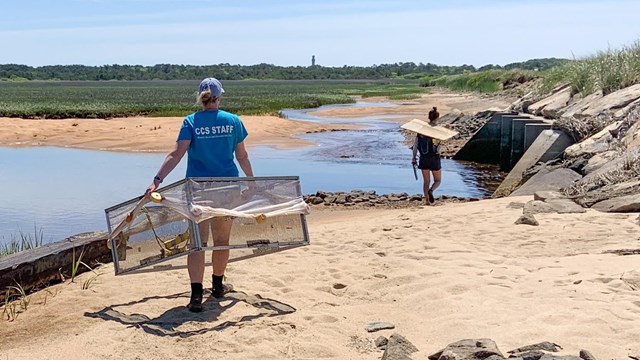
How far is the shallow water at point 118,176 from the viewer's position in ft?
42.0

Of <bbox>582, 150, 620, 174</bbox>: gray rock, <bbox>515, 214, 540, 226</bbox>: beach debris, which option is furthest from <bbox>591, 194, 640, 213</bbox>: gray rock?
<bbox>582, 150, 620, 174</bbox>: gray rock

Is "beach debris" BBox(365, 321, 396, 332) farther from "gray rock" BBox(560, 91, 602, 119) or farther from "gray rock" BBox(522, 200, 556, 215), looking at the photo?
"gray rock" BBox(560, 91, 602, 119)

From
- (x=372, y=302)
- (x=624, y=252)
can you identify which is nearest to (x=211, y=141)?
(x=372, y=302)

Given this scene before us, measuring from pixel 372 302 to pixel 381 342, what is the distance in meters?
1.03

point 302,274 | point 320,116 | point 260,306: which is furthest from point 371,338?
point 320,116

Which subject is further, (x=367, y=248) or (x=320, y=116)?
(x=320, y=116)

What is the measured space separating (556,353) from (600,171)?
269 inches

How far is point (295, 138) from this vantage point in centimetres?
2827

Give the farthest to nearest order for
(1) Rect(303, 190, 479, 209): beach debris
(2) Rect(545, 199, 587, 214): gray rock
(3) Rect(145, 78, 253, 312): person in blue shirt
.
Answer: (1) Rect(303, 190, 479, 209): beach debris, (2) Rect(545, 199, 587, 214): gray rock, (3) Rect(145, 78, 253, 312): person in blue shirt

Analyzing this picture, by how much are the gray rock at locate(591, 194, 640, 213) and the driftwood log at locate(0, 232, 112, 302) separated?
227 inches

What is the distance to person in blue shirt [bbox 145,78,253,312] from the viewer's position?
5.73 metres

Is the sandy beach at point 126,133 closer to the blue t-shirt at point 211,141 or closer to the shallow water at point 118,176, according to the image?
the shallow water at point 118,176

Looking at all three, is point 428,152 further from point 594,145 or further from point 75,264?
point 75,264

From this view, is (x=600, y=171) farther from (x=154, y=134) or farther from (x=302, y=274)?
(x=154, y=134)
